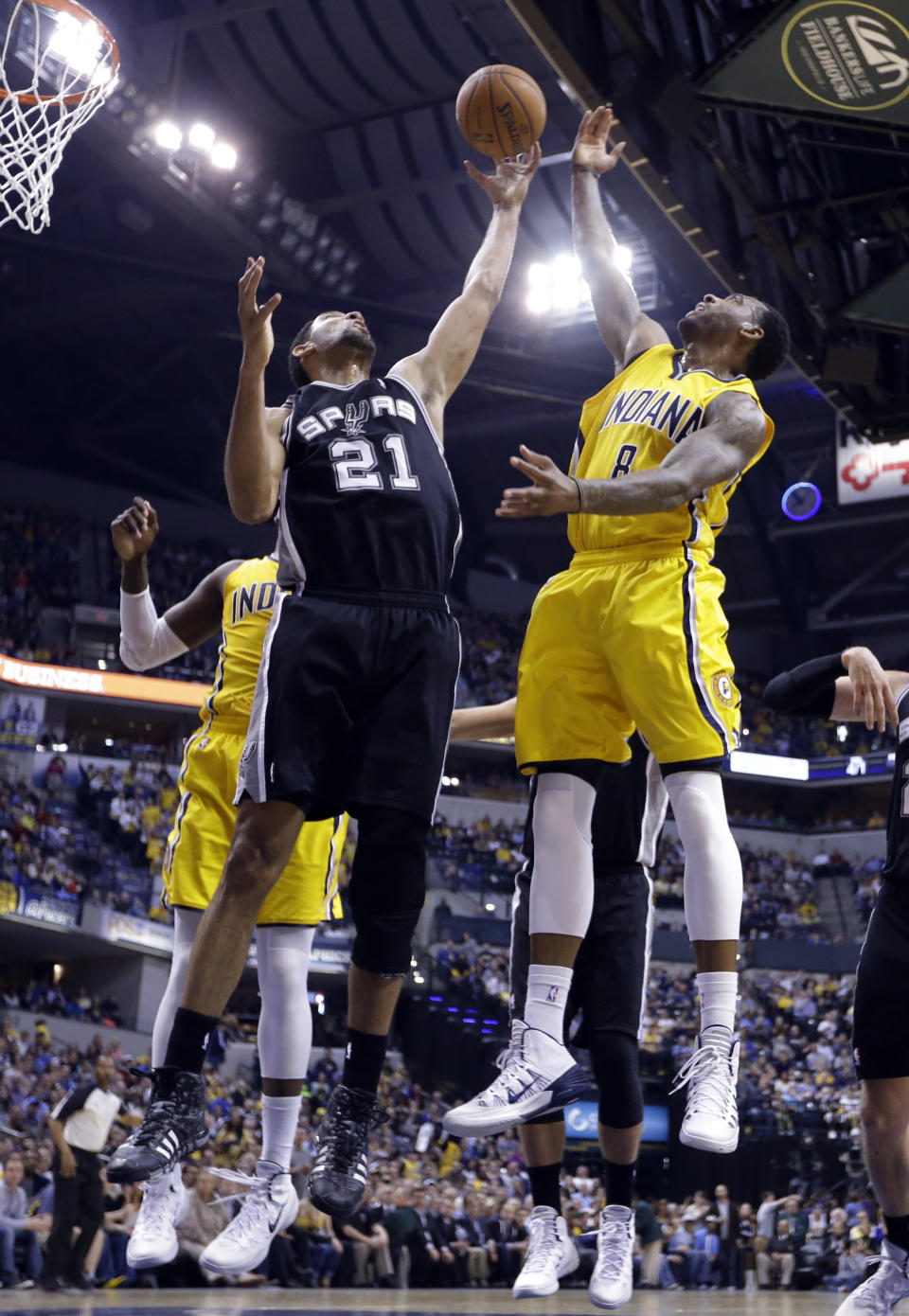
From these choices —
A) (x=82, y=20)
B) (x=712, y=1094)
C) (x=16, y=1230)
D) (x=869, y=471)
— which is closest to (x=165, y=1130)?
(x=712, y=1094)

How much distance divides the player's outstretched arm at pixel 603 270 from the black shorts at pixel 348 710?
5.56ft

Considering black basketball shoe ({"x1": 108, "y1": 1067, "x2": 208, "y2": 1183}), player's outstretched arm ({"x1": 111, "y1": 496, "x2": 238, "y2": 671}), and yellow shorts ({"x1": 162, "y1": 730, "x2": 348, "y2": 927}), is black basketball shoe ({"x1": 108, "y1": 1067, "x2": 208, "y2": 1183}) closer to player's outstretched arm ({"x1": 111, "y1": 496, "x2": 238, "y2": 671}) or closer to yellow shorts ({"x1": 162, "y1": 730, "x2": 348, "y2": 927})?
yellow shorts ({"x1": 162, "y1": 730, "x2": 348, "y2": 927})

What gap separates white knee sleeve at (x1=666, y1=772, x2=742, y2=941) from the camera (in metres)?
4.46

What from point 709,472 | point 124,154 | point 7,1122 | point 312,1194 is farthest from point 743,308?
point 124,154

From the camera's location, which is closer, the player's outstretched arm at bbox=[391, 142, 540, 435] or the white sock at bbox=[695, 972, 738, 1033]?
the white sock at bbox=[695, 972, 738, 1033]

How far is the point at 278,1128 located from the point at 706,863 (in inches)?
79.6

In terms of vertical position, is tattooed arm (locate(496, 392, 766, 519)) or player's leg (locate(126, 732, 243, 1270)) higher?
tattooed arm (locate(496, 392, 766, 519))

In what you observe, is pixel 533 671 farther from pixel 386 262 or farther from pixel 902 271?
pixel 386 262

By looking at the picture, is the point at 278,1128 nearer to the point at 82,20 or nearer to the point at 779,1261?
the point at 82,20

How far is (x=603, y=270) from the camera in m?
5.49

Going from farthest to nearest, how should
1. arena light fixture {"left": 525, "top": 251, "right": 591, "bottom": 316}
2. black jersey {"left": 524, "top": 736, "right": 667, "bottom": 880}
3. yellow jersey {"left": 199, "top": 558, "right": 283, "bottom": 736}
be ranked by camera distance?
1. arena light fixture {"left": 525, "top": 251, "right": 591, "bottom": 316}
2. yellow jersey {"left": 199, "top": 558, "right": 283, "bottom": 736}
3. black jersey {"left": 524, "top": 736, "right": 667, "bottom": 880}

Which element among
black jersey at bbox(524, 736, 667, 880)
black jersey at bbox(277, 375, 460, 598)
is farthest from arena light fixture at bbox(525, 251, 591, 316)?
black jersey at bbox(277, 375, 460, 598)

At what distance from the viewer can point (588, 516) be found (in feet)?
16.2

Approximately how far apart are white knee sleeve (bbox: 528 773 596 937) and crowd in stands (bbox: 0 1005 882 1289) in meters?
8.17
